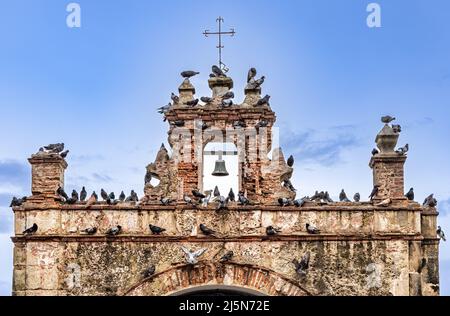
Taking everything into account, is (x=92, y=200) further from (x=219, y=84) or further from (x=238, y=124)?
(x=219, y=84)

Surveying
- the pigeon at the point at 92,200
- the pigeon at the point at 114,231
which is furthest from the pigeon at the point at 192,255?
the pigeon at the point at 92,200

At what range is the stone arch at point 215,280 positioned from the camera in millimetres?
40500

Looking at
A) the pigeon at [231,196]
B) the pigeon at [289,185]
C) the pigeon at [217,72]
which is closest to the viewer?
the pigeon at [231,196]

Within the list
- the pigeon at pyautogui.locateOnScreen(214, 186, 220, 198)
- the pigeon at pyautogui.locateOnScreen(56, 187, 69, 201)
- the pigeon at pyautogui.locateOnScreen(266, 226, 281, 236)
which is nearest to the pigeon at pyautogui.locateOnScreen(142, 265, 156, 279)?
the pigeon at pyautogui.locateOnScreen(214, 186, 220, 198)

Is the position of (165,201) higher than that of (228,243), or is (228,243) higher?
(165,201)

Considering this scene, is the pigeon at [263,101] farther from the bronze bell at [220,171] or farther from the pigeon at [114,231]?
the pigeon at [114,231]

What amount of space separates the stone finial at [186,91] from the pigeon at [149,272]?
3866 mm

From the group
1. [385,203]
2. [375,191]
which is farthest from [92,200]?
[385,203]

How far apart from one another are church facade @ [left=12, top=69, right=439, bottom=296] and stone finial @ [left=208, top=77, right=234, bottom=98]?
2438 millimetres

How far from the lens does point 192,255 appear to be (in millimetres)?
40500

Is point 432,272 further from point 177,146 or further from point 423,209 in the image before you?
point 177,146

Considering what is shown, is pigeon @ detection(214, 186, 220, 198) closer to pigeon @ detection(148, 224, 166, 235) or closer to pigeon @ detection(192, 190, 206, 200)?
pigeon @ detection(192, 190, 206, 200)

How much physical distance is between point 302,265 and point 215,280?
1.80 m
